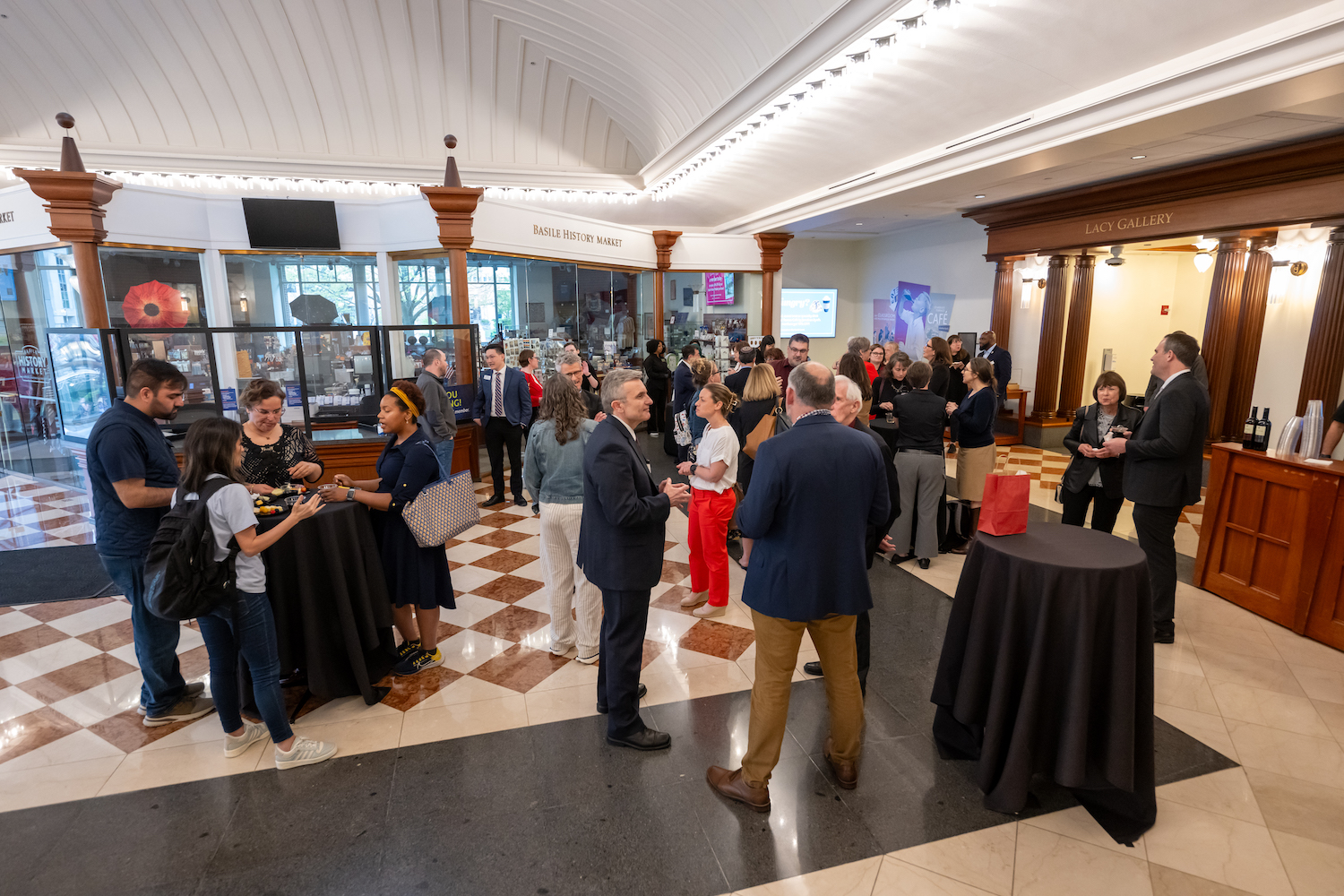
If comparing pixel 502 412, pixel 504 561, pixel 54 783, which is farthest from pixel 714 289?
pixel 54 783

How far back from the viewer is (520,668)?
3.41 meters

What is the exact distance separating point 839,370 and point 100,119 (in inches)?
385

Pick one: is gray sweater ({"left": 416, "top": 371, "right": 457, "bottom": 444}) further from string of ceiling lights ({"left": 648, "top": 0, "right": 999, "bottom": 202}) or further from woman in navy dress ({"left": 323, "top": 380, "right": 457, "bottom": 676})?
string of ceiling lights ({"left": 648, "top": 0, "right": 999, "bottom": 202})

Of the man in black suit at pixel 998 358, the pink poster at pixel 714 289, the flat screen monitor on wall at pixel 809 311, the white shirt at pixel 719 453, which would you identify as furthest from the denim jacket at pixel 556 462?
the flat screen monitor on wall at pixel 809 311

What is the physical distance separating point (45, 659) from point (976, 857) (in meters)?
4.64

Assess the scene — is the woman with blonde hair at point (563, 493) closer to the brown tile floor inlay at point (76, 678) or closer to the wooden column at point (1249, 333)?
the brown tile floor inlay at point (76, 678)

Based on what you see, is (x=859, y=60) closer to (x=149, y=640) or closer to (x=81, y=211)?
(x=149, y=640)

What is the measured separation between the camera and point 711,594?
398 cm

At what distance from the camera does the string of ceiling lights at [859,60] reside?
14.3ft

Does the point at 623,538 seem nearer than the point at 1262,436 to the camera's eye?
Yes

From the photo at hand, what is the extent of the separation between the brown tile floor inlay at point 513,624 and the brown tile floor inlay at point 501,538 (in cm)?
124

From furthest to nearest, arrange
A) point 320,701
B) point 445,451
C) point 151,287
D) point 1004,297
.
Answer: point 1004,297 → point 151,287 → point 445,451 → point 320,701

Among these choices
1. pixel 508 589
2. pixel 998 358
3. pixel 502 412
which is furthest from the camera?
pixel 998 358

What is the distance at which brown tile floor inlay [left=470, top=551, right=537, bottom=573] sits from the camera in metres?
4.81
